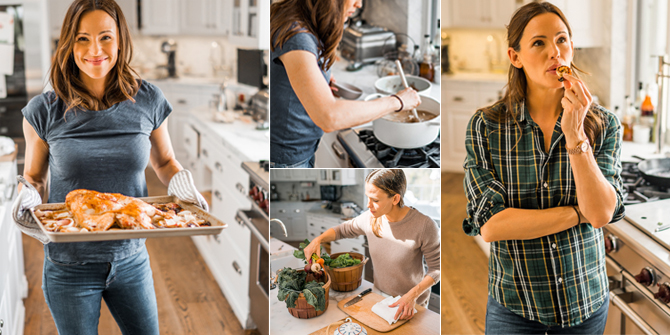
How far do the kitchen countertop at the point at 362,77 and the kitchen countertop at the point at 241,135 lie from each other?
1.45 m

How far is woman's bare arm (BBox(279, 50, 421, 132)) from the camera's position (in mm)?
1312

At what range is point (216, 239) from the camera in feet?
10.9

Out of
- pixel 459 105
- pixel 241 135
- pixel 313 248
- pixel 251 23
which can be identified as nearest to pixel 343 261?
pixel 313 248

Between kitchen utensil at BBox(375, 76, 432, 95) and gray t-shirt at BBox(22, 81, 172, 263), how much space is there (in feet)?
2.02

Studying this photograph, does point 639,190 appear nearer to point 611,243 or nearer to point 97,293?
point 611,243

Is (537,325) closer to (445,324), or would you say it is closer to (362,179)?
(362,179)

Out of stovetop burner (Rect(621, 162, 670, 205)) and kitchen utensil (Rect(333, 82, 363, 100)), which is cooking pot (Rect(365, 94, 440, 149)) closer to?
kitchen utensil (Rect(333, 82, 363, 100))

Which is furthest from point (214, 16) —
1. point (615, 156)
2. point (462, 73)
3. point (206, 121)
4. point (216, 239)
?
point (462, 73)

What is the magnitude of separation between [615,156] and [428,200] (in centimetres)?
47

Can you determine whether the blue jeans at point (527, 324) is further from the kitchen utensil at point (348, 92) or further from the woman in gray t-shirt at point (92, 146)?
the woman in gray t-shirt at point (92, 146)

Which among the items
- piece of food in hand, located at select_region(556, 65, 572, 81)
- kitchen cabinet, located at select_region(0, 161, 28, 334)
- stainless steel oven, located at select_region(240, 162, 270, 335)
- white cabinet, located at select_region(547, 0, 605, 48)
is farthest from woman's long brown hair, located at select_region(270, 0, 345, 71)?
white cabinet, located at select_region(547, 0, 605, 48)

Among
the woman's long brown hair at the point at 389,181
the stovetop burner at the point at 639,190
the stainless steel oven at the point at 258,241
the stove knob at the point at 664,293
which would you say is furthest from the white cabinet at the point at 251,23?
the stove knob at the point at 664,293

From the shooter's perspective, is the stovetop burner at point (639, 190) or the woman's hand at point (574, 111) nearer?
the woman's hand at point (574, 111)

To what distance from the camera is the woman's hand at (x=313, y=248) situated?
5.12 feet
